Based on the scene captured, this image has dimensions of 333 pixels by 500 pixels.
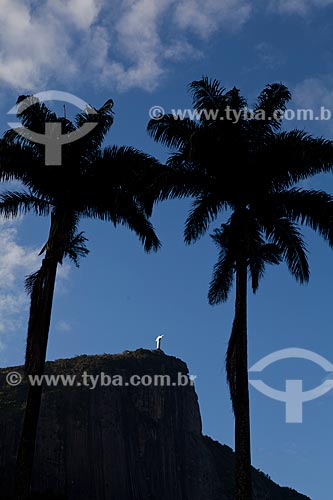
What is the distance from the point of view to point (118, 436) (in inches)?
4705

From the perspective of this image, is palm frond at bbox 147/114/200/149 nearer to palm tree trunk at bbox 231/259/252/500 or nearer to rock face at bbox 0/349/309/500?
palm tree trunk at bbox 231/259/252/500

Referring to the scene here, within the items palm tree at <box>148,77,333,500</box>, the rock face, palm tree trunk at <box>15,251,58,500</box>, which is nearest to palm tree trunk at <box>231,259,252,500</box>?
palm tree at <box>148,77,333,500</box>

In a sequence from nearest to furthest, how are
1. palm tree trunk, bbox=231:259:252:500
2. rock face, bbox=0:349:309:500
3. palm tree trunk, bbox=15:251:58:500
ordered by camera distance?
palm tree trunk, bbox=231:259:252:500 < palm tree trunk, bbox=15:251:58:500 < rock face, bbox=0:349:309:500

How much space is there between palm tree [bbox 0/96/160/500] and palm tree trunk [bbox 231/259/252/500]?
13.0 feet

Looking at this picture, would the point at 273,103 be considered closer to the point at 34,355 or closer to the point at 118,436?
the point at 34,355

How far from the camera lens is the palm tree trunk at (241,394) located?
1880 centimetres

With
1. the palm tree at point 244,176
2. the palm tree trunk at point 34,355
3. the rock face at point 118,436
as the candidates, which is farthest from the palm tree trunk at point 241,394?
the rock face at point 118,436

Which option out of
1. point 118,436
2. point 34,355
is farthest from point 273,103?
point 118,436

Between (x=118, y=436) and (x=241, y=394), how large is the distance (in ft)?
340

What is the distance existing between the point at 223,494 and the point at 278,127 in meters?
126

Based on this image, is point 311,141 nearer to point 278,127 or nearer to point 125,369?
point 278,127

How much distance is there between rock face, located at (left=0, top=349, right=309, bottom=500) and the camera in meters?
107

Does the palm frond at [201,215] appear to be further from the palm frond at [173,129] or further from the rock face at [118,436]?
the rock face at [118,436]

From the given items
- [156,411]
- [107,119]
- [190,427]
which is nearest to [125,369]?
[156,411]
